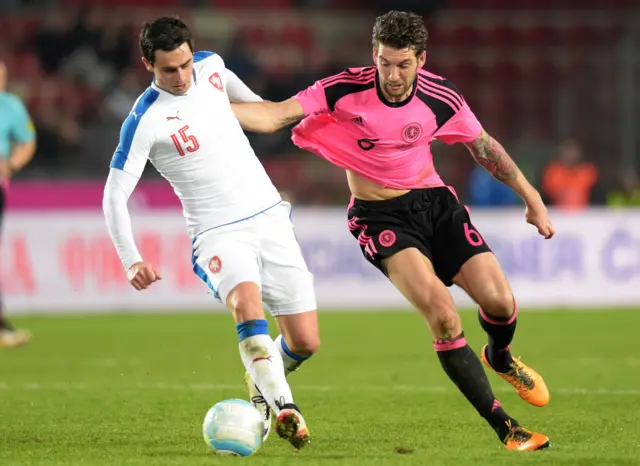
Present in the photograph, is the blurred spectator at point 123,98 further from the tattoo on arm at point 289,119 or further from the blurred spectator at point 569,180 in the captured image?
the tattoo on arm at point 289,119

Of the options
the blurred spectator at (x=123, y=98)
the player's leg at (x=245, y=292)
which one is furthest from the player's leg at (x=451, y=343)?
the blurred spectator at (x=123, y=98)

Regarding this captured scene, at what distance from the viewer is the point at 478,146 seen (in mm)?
6438

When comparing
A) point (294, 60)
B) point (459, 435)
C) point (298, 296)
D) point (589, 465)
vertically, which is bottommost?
point (294, 60)

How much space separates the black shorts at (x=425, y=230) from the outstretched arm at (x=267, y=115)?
26.1 inches

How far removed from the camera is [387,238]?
630 cm

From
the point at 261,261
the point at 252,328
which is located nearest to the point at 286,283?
the point at 261,261

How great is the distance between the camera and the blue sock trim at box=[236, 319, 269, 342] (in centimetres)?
580

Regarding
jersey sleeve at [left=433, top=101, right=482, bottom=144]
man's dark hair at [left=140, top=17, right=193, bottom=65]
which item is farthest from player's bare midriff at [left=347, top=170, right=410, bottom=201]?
man's dark hair at [left=140, top=17, right=193, bottom=65]

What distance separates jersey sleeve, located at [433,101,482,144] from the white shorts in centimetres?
92

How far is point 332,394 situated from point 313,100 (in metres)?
2.50

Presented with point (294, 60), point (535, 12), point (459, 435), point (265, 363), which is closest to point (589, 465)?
point (459, 435)

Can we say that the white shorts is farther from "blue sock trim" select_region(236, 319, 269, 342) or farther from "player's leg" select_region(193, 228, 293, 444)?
"blue sock trim" select_region(236, 319, 269, 342)

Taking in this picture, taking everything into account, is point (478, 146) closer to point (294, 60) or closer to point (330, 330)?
point (330, 330)

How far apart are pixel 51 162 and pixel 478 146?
1141 cm
